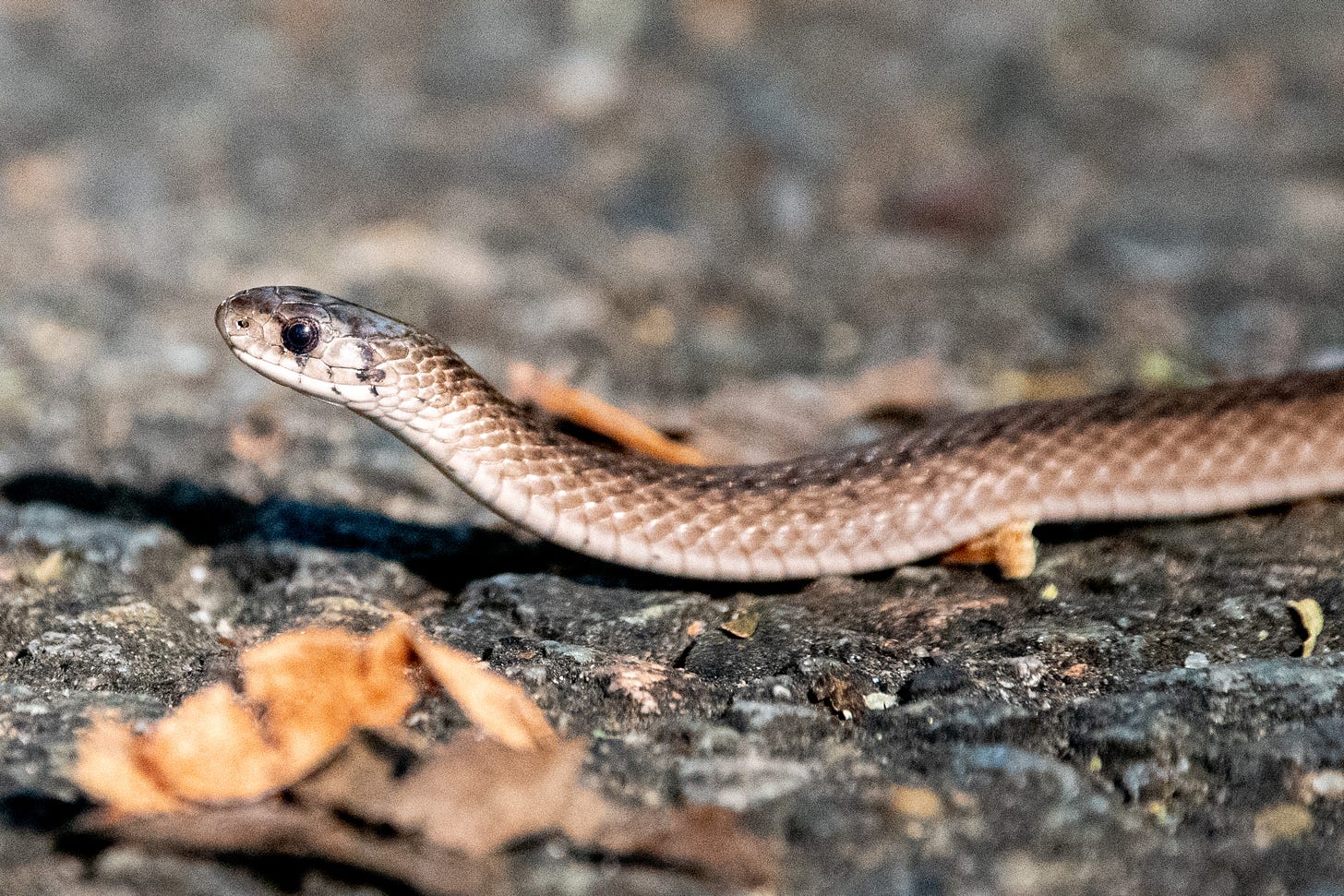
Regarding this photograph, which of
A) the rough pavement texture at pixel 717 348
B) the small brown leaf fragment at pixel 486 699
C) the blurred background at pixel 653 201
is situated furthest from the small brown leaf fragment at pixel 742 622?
the blurred background at pixel 653 201

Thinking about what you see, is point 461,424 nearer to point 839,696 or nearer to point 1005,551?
point 839,696

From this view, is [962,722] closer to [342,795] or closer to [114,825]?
[342,795]

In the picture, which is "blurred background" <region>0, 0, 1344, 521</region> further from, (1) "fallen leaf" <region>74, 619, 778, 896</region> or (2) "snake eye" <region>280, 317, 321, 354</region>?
(1) "fallen leaf" <region>74, 619, 778, 896</region>

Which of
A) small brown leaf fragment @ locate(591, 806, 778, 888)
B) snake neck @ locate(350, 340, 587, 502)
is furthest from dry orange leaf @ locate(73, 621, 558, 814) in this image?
snake neck @ locate(350, 340, 587, 502)

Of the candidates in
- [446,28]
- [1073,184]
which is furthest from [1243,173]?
[446,28]

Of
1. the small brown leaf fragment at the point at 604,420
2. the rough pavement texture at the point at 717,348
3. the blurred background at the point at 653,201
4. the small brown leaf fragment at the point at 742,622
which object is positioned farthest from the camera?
the blurred background at the point at 653,201

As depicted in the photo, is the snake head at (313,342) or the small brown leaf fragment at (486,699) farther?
the snake head at (313,342)

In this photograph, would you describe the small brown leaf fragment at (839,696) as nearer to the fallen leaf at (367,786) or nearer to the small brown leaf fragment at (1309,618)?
the fallen leaf at (367,786)
